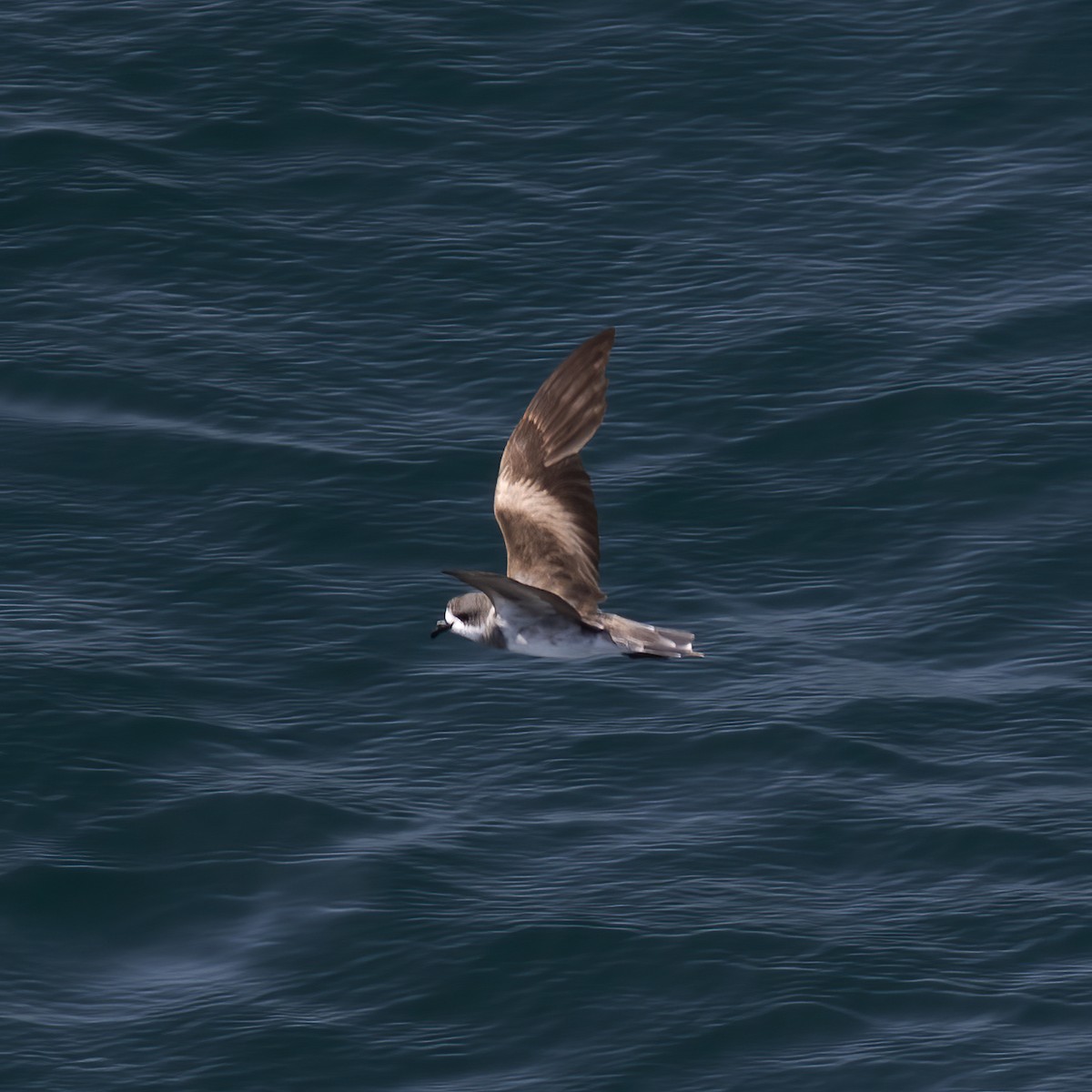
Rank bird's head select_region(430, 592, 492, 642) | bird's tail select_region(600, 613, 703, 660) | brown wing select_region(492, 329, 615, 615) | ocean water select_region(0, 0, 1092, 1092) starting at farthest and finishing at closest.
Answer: ocean water select_region(0, 0, 1092, 1092)
bird's head select_region(430, 592, 492, 642)
brown wing select_region(492, 329, 615, 615)
bird's tail select_region(600, 613, 703, 660)

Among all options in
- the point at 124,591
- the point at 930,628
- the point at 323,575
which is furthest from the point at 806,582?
the point at 124,591

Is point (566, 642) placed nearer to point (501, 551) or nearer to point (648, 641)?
point (648, 641)

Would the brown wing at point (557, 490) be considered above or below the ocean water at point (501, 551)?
above

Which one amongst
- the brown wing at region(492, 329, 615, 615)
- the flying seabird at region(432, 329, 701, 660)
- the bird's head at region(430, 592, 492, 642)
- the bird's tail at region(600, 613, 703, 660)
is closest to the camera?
the bird's tail at region(600, 613, 703, 660)

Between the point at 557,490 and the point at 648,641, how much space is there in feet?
6.82

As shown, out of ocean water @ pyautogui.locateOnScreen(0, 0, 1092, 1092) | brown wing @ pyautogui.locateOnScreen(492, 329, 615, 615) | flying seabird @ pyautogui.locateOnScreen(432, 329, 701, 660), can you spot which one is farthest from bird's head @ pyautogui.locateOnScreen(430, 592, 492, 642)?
ocean water @ pyautogui.locateOnScreen(0, 0, 1092, 1092)

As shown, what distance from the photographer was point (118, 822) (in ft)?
119

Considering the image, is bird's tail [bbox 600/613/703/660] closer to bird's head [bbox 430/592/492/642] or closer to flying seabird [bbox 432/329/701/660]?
flying seabird [bbox 432/329/701/660]

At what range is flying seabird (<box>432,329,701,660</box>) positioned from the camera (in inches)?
Result: 943

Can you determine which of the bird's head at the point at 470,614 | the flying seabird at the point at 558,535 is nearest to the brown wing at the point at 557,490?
the flying seabird at the point at 558,535

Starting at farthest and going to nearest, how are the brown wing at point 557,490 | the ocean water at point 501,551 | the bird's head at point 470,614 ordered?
the ocean water at point 501,551 → the bird's head at point 470,614 → the brown wing at point 557,490

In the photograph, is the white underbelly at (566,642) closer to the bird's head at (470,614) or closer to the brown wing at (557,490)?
the brown wing at (557,490)

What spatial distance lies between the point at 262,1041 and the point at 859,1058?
24.9 feet

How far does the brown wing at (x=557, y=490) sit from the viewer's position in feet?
80.9
